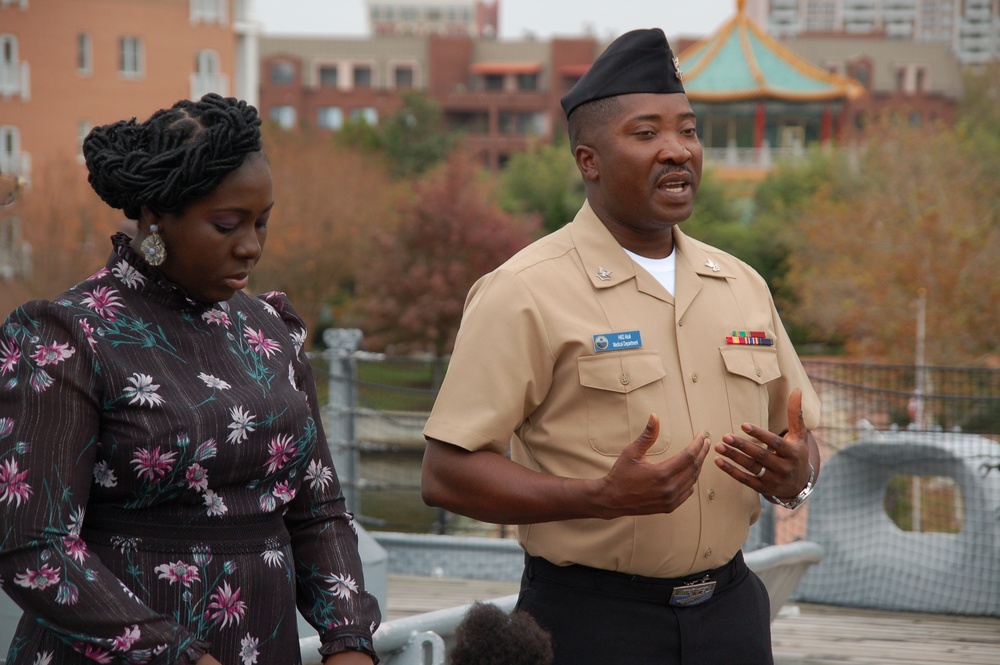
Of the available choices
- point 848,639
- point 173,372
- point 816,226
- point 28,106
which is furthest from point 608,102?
point 28,106

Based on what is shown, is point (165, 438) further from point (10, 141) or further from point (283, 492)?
point (10, 141)

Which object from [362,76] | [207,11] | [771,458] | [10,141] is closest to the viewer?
[771,458]

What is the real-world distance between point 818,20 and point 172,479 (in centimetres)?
14698

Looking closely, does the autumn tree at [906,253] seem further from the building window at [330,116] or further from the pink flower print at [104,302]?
the building window at [330,116]

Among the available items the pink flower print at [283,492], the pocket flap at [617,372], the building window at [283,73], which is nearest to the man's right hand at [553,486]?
the pocket flap at [617,372]

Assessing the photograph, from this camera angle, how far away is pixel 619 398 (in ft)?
8.46

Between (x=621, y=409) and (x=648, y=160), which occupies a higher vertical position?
(x=648, y=160)

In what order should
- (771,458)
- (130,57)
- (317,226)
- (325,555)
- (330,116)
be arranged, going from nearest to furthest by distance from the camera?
1. (325,555)
2. (771,458)
3. (317,226)
4. (130,57)
5. (330,116)

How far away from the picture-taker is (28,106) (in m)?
33.4

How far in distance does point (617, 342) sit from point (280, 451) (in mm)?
737

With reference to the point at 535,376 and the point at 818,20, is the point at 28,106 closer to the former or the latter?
the point at 535,376

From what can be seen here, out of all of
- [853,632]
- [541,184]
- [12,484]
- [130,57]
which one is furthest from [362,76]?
[12,484]

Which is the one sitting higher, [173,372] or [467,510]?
[173,372]

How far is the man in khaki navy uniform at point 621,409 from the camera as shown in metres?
2.53
